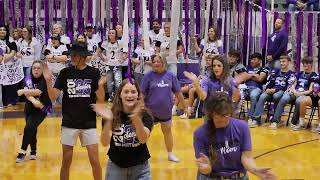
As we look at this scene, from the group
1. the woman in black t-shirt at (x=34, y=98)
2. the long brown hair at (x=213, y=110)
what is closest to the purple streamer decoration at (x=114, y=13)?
the woman in black t-shirt at (x=34, y=98)

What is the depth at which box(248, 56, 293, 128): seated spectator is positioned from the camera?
32.9 feet

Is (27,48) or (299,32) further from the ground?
(299,32)

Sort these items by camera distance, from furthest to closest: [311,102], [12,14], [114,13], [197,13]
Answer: [197,13]
[114,13]
[12,14]
[311,102]

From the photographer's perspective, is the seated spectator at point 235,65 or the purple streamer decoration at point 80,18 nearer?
the seated spectator at point 235,65

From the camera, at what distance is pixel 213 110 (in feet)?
12.6

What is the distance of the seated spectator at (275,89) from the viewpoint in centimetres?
1002

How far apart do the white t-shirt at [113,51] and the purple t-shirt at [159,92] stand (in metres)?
4.42

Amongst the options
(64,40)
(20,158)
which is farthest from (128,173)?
(64,40)

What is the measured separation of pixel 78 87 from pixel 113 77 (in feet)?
19.8

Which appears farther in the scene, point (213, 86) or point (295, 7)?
point (295, 7)

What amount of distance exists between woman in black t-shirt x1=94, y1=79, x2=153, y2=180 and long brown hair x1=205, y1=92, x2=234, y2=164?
615 millimetres

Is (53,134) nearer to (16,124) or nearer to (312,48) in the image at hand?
(16,124)

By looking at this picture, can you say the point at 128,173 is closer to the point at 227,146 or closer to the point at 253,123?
the point at 227,146

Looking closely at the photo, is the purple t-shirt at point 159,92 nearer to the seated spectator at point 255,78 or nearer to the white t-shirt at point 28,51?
the seated spectator at point 255,78
